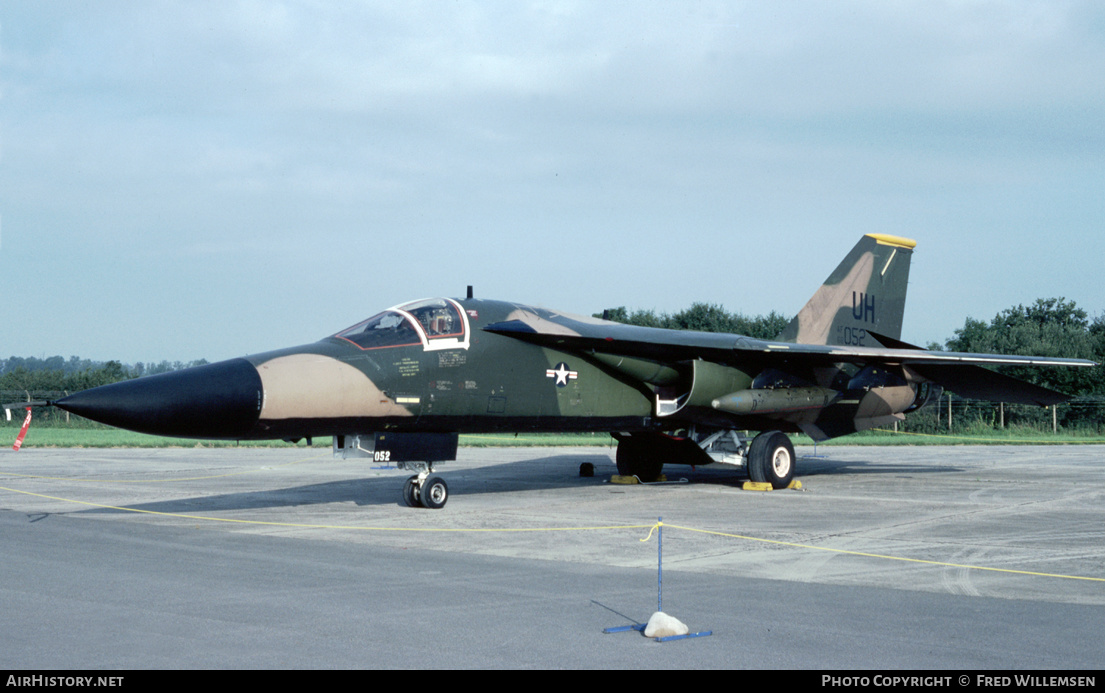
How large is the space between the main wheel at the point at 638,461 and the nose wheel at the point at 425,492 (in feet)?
18.6

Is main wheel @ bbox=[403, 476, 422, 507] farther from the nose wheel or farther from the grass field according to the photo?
the grass field

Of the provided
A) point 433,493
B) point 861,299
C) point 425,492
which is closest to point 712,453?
point 861,299

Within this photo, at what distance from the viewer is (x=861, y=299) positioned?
2100 centimetres

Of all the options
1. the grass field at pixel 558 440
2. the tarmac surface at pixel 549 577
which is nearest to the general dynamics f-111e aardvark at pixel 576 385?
the tarmac surface at pixel 549 577

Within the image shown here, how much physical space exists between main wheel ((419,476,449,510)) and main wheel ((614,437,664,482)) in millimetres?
5649

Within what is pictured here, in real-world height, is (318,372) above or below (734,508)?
above

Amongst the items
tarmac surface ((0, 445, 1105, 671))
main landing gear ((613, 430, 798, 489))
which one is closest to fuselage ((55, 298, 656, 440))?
tarmac surface ((0, 445, 1105, 671))

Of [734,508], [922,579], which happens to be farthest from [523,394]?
[922,579]

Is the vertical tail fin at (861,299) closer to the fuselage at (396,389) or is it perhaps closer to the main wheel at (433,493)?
the fuselage at (396,389)

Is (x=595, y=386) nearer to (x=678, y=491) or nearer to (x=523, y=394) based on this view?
(x=523, y=394)

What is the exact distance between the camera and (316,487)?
694 inches

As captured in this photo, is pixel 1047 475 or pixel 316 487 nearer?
pixel 316 487
